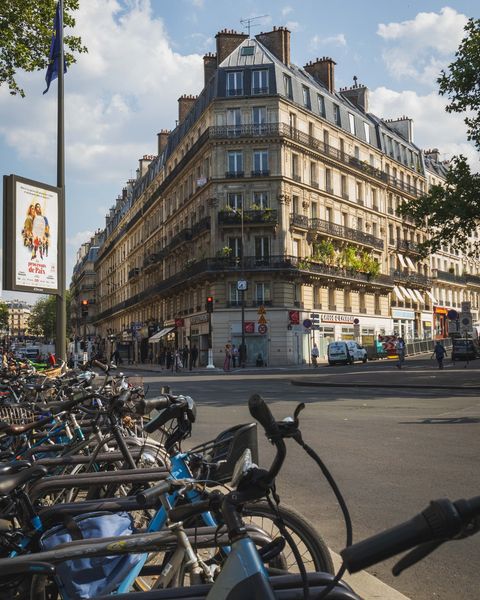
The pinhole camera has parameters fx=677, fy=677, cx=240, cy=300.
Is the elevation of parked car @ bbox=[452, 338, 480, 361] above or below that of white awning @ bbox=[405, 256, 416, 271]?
below

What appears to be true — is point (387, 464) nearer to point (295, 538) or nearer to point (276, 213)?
point (295, 538)

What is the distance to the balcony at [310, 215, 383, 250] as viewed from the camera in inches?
1898

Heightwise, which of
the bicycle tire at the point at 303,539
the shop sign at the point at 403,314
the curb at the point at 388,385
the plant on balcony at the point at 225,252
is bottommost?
the curb at the point at 388,385

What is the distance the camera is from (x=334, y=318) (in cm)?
5000

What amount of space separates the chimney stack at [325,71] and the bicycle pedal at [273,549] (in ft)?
180

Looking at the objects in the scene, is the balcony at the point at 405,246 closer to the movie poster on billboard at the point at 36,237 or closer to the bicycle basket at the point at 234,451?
the movie poster on billboard at the point at 36,237

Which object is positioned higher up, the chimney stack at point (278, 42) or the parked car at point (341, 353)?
the chimney stack at point (278, 42)

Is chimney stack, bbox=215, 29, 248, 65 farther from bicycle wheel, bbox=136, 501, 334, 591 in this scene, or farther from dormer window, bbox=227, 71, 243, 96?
bicycle wheel, bbox=136, 501, 334, 591

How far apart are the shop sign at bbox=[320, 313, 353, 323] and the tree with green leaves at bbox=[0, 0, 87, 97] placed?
34.7 meters

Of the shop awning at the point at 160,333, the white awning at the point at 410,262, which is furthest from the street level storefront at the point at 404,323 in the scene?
the shop awning at the point at 160,333

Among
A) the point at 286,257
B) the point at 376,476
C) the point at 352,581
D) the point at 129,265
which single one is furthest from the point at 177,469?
the point at 129,265

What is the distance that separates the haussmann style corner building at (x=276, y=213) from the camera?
4503 cm

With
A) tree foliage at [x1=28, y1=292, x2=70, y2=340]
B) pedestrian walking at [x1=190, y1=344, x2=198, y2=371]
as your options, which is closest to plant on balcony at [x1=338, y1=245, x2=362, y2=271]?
pedestrian walking at [x1=190, y1=344, x2=198, y2=371]

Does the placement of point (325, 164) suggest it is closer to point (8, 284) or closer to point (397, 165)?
point (397, 165)
